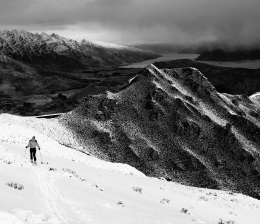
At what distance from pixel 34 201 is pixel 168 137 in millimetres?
51987

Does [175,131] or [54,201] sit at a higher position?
[54,201]

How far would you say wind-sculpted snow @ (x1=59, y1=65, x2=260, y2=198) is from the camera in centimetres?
5691

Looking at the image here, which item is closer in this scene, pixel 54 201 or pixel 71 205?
pixel 71 205

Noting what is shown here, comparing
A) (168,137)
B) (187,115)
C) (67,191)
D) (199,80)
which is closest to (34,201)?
(67,191)

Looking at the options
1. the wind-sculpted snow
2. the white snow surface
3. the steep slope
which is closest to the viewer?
the steep slope

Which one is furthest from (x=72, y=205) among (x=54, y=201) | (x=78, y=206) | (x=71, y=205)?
(x=54, y=201)

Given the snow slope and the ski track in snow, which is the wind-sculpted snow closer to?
the snow slope

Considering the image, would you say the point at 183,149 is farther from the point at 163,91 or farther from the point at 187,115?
the point at 163,91

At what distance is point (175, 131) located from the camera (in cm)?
6309

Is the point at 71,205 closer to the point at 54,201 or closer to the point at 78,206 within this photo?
the point at 78,206

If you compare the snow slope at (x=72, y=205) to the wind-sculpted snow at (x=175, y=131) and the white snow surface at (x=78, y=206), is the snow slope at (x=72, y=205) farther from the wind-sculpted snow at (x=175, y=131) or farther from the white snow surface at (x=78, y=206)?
the wind-sculpted snow at (x=175, y=131)

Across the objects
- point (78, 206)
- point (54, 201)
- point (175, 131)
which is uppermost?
point (54, 201)

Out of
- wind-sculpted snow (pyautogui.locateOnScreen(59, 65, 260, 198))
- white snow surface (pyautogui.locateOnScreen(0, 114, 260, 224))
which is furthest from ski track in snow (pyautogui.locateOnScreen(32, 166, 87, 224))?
wind-sculpted snow (pyautogui.locateOnScreen(59, 65, 260, 198))

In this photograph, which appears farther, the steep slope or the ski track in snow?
the ski track in snow
